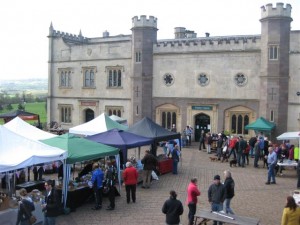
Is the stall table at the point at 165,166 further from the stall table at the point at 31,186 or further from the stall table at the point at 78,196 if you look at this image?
the stall table at the point at 31,186

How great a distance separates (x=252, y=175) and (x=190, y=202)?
8.35 metres

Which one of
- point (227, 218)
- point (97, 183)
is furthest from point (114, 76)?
point (227, 218)

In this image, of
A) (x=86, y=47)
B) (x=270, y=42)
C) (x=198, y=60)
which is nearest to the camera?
(x=270, y=42)

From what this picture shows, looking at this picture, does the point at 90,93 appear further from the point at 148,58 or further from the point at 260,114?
the point at 260,114

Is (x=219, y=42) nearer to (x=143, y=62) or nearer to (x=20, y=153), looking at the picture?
(x=143, y=62)

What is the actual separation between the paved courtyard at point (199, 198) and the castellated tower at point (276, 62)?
5.84 m

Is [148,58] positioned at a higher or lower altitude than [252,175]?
higher

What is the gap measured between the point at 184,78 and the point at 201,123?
11.6ft

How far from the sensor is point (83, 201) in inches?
486

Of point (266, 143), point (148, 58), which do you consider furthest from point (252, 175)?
point (148, 58)

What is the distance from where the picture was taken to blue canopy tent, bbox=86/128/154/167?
15008 millimetres

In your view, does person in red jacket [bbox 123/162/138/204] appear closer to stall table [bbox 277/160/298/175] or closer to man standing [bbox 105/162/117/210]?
man standing [bbox 105/162/117/210]

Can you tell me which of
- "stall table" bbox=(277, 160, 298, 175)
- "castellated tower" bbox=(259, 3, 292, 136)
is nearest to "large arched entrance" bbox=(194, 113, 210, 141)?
"castellated tower" bbox=(259, 3, 292, 136)

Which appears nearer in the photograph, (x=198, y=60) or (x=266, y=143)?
(x=266, y=143)
